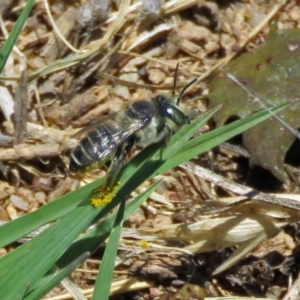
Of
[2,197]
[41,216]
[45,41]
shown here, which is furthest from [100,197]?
[45,41]

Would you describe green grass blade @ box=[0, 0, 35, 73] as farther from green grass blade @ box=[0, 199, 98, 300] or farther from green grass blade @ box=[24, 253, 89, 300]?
green grass blade @ box=[24, 253, 89, 300]

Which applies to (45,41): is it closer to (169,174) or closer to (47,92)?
(47,92)

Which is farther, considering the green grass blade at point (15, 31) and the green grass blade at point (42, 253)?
the green grass blade at point (15, 31)

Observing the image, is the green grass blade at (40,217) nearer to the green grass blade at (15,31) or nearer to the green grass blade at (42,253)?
the green grass blade at (42,253)

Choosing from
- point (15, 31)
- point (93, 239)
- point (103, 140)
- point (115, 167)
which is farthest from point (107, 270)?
point (15, 31)

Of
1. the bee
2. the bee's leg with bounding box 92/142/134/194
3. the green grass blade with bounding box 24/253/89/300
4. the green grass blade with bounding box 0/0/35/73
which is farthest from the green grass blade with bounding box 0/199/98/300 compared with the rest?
the green grass blade with bounding box 0/0/35/73

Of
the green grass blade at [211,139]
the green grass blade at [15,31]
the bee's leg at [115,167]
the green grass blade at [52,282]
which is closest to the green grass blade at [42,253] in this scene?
the green grass blade at [52,282]
